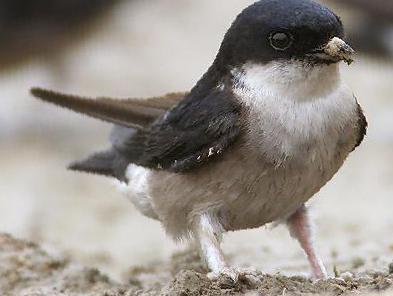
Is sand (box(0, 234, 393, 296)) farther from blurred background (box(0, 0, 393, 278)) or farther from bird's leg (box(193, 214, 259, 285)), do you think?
blurred background (box(0, 0, 393, 278))

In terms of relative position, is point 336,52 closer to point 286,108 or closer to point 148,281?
point 286,108

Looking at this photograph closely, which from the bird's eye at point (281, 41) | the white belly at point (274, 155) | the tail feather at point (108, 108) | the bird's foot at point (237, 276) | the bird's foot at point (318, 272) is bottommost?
the bird's foot at point (237, 276)

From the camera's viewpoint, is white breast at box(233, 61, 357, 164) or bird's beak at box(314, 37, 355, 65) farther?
white breast at box(233, 61, 357, 164)

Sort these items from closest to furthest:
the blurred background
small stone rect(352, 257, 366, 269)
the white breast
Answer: the white breast < small stone rect(352, 257, 366, 269) < the blurred background

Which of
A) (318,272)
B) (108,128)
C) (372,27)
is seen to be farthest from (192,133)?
(372,27)

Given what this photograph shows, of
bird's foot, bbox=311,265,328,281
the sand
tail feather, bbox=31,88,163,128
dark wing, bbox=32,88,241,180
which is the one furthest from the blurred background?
tail feather, bbox=31,88,163,128

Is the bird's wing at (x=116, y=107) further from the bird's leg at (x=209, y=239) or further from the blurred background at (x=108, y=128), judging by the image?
the blurred background at (x=108, y=128)

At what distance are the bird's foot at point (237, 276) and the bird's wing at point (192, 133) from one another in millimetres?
608

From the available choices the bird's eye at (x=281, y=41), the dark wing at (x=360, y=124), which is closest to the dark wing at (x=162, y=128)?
the bird's eye at (x=281, y=41)

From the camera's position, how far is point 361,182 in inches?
402

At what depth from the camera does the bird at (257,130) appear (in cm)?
520

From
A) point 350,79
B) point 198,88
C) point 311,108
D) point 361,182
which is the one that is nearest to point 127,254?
point 361,182

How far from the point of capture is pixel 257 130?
5348 millimetres

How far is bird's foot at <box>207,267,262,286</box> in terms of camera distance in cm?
510
